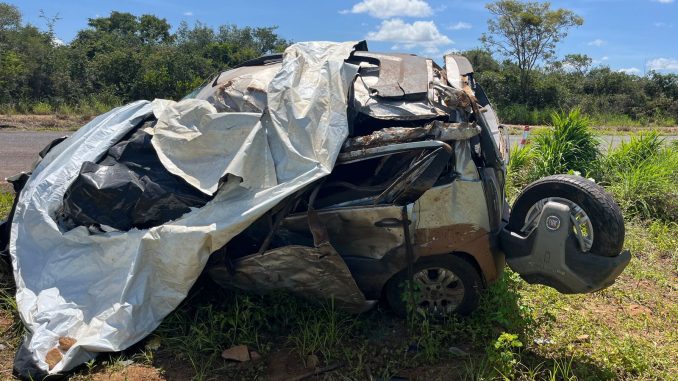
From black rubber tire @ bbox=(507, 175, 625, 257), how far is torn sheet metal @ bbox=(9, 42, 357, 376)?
140cm

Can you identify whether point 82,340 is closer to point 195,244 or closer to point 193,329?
point 193,329

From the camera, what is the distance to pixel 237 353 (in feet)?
10.4

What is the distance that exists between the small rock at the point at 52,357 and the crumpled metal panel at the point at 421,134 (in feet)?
7.15

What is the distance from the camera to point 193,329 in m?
3.23

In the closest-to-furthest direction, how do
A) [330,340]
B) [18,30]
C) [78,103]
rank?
[330,340]
[78,103]
[18,30]

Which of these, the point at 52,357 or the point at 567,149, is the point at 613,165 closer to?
the point at 567,149

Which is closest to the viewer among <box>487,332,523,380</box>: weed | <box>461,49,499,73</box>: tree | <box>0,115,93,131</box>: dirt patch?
<box>487,332,523,380</box>: weed

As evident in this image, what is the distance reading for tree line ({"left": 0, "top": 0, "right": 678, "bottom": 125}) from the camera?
18.2 metres

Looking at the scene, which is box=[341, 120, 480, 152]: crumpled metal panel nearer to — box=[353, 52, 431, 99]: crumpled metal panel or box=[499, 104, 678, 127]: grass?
box=[353, 52, 431, 99]: crumpled metal panel

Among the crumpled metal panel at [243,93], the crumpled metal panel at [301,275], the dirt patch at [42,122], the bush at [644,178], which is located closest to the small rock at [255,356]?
the crumpled metal panel at [301,275]

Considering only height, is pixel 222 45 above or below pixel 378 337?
above

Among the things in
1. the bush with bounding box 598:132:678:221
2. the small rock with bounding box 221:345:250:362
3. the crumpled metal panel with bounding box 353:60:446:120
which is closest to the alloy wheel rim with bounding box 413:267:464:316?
the crumpled metal panel with bounding box 353:60:446:120

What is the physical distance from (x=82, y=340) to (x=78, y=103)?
56.1ft

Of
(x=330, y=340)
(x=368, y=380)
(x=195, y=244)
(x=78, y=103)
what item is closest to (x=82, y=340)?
(x=195, y=244)
